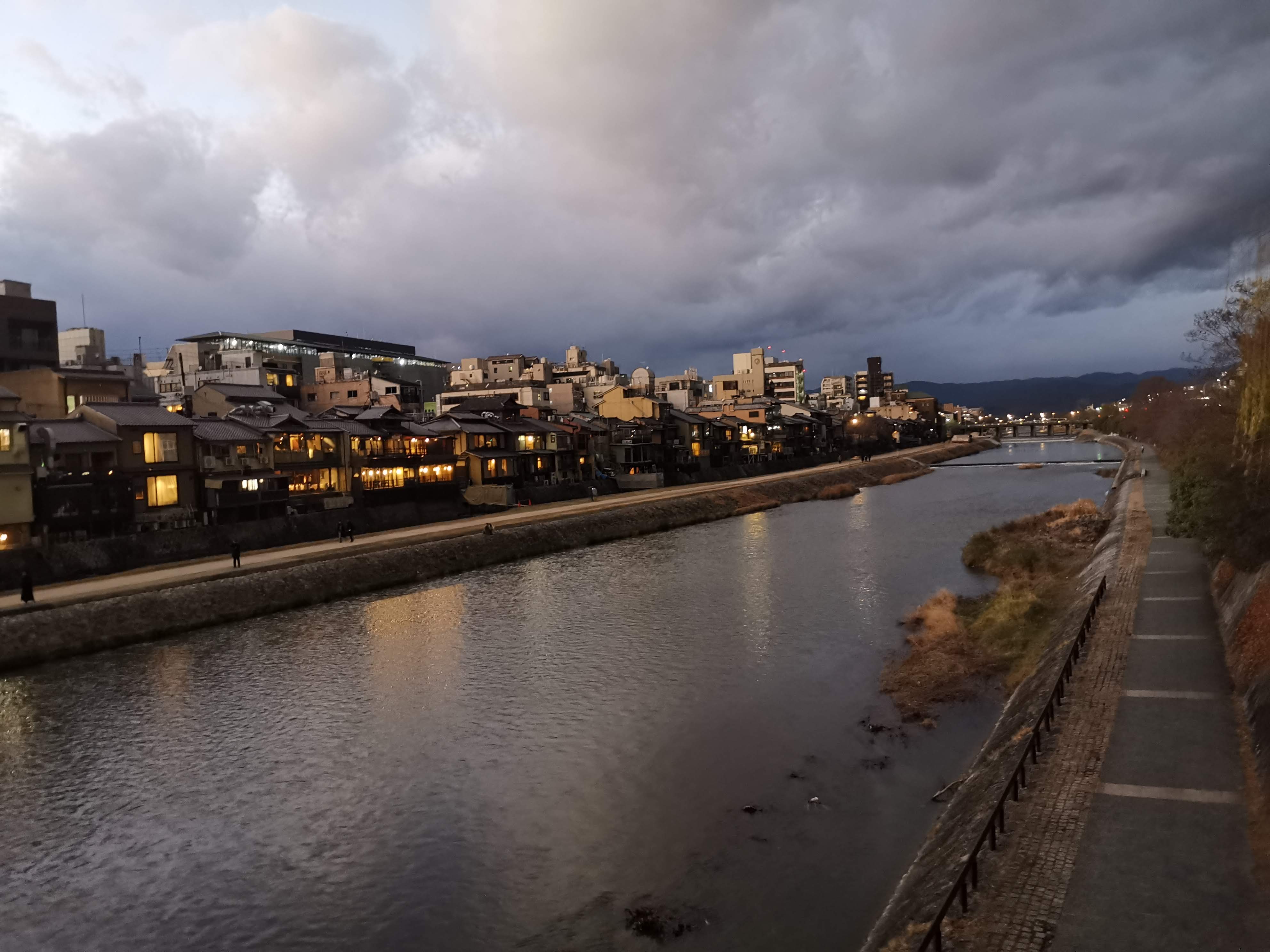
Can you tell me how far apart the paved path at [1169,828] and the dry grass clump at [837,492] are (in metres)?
55.6

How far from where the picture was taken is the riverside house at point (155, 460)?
36.2 meters

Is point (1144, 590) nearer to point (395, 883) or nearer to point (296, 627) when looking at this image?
point (395, 883)

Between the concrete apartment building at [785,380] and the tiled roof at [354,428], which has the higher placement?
the concrete apartment building at [785,380]

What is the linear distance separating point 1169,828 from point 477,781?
1172 cm

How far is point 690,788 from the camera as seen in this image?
48.6ft

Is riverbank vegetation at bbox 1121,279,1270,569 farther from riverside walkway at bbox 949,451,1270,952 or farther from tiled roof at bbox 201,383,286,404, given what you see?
tiled roof at bbox 201,383,286,404

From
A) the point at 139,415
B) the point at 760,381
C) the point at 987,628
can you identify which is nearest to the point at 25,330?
the point at 139,415

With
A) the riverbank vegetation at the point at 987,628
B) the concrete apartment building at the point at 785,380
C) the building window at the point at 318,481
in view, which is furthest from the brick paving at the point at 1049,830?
the concrete apartment building at the point at 785,380

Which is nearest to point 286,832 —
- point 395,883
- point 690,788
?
point 395,883

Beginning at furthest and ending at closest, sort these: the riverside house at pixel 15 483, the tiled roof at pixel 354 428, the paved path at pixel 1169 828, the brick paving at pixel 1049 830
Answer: the tiled roof at pixel 354 428
the riverside house at pixel 15 483
the brick paving at pixel 1049 830
the paved path at pixel 1169 828

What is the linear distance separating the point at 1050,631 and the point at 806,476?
2228 inches

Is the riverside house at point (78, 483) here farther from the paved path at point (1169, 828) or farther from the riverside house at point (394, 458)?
A: the paved path at point (1169, 828)

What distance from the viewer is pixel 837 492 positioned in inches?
2825

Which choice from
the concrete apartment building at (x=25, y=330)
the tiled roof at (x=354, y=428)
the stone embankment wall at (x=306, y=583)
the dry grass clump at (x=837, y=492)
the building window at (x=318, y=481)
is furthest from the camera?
the dry grass clump at (x=837, y=492)
